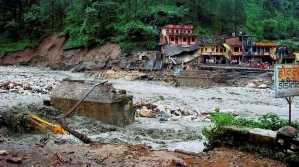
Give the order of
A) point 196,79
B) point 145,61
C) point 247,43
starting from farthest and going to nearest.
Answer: point 247,43 < point 145,61 < point 196,79

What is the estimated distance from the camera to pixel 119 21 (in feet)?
214

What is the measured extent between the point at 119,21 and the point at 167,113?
45.1m

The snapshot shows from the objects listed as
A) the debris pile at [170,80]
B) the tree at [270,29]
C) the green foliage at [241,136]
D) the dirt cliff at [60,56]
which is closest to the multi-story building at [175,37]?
the dirt cliff at [60,56]

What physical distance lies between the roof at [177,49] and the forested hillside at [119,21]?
3452mm

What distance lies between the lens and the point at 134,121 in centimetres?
1956

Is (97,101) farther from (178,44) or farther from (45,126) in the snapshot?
(178,44)

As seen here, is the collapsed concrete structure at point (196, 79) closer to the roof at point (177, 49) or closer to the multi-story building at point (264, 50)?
the roof at point (177, 49)

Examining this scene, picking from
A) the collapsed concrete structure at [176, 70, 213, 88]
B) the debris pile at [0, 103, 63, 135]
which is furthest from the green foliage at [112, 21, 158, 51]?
the debris pile at [0, 103, 63, 135]

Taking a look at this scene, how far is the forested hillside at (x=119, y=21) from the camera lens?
200 ft

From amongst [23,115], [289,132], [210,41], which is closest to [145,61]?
[210,41]

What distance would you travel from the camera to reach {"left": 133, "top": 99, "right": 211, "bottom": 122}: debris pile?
2227 cm

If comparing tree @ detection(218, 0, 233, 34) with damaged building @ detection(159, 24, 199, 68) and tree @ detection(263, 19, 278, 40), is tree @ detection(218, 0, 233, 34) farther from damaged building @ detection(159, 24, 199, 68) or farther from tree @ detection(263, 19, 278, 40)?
damaged building @ detection(159, 24, 199, 68)

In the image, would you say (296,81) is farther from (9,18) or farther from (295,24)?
(295,24)

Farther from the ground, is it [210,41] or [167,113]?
[210,41]
